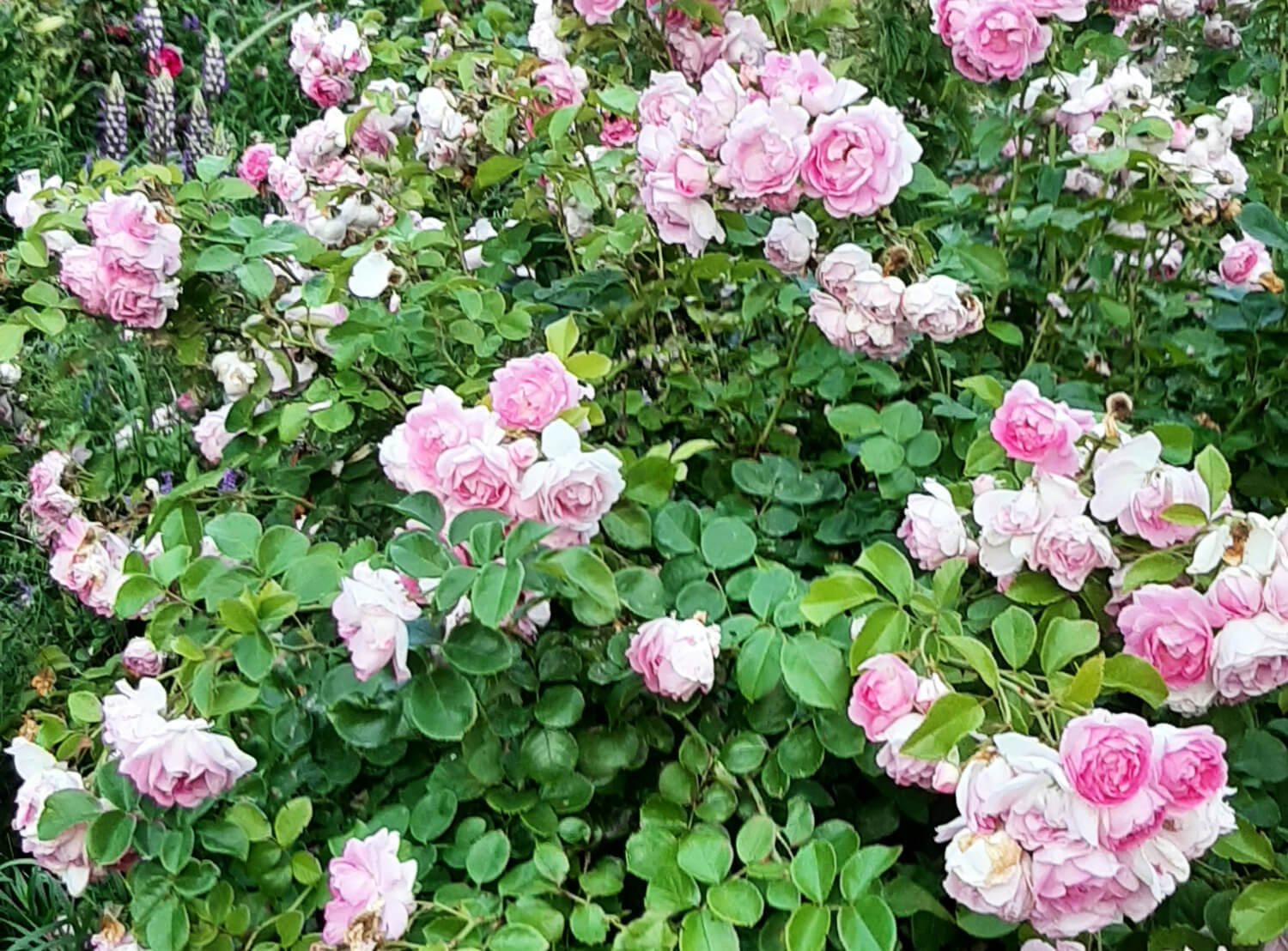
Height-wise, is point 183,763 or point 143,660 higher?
point 183,763

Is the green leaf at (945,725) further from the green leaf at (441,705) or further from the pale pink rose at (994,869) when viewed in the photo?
the green leaf at (441,705)

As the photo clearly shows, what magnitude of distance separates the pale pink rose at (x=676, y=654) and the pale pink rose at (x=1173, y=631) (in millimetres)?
260

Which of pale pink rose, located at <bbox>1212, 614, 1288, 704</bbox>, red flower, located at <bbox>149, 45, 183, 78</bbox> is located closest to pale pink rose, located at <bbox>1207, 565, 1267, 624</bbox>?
pale pink rose, located at <bbox>1212, 614, 1288, 704</bbox>

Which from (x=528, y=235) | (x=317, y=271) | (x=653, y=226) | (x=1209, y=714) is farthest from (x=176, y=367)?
(x=1209, y=714)

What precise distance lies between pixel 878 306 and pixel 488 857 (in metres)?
0.52

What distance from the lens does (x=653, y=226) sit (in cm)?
116

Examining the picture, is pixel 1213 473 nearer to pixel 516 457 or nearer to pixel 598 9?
pixel 516 457

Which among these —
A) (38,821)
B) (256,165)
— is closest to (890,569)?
(38,821)

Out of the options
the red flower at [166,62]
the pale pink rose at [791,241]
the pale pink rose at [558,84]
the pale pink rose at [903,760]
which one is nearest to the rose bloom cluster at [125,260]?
the pale pink rose at [558,84]

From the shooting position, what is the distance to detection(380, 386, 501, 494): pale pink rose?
2.58ft

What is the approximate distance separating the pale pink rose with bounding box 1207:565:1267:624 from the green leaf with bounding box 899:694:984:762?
17cm

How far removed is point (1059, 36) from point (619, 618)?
0.75 m

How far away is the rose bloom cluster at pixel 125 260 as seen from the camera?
1046mm

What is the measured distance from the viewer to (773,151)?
3.07 feet
